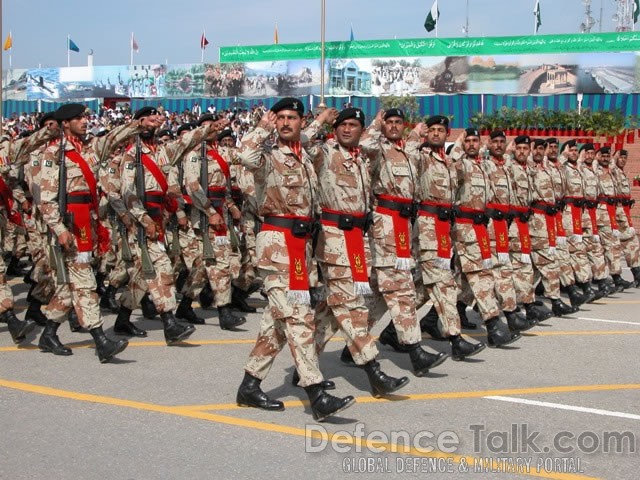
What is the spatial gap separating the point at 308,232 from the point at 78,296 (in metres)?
2.60

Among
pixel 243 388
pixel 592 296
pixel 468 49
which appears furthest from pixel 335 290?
pixel 468 49

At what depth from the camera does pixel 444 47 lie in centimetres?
3262

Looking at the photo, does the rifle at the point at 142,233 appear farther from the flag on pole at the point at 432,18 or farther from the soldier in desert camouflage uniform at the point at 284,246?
the flag on pole at the point at 432,18

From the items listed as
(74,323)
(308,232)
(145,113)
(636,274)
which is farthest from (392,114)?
(636,274)

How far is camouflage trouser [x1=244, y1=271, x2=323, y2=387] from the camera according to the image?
611 centimetres

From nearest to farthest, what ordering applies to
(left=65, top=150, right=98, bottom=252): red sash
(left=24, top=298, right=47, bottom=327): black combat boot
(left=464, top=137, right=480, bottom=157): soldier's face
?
1. (left=65, top=150, right=98, bottom=252): red sash
2. (left=464, top=137, right=480, bottom=157): soldier's face
3. (left=24, top=298, right=47, bottom=327): black combat boot

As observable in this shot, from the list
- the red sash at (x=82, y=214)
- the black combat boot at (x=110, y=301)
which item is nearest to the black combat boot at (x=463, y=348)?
the red sash at (x=82, y=214)

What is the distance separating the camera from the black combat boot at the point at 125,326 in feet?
30.7

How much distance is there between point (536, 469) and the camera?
5164 millimetres

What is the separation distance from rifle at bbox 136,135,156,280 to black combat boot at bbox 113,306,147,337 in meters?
0.76

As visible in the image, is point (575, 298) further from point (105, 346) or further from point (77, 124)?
point (77, 124)

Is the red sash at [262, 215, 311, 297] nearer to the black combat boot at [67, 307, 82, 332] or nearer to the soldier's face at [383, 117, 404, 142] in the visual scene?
the soldier's face at [383, 117, 404, 142]

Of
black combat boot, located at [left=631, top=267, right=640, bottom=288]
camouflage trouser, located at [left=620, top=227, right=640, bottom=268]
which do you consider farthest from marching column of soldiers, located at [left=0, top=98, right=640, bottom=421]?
black combat boot, located at [left=631, top=267, right=640, bottom=288]

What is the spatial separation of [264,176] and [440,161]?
256 centimetres
